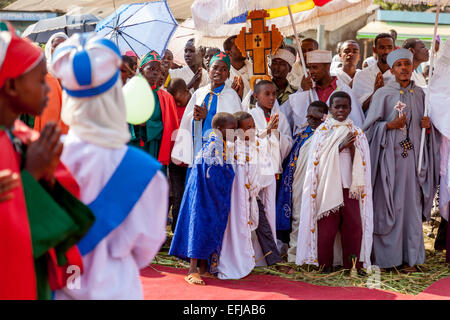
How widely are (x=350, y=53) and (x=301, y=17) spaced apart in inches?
36.8

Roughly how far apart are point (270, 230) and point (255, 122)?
4.07 ft

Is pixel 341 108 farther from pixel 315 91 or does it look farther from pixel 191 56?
pixel 191 56

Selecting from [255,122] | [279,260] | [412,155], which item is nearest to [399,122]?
[412,155]

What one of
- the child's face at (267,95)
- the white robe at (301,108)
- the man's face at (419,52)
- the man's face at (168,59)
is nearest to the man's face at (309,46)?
the white robe at (301,108)

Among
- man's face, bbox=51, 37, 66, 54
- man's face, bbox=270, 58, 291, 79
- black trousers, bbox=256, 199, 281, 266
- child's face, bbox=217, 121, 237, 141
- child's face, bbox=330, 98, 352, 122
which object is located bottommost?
black trousers, bbox=256, 199, 281, 266

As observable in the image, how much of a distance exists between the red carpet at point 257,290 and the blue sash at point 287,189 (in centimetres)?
96

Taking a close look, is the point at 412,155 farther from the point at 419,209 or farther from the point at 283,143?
the point at 283,143

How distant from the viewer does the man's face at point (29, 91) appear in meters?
2.38

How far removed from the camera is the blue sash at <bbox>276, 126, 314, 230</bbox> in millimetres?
6996

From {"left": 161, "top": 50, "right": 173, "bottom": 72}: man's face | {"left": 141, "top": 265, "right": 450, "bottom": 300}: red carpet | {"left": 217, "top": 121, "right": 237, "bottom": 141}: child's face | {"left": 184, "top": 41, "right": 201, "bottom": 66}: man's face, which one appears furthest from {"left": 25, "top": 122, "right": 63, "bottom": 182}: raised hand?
{"left": 161, "top": 50, "right": 173, "bottom": 72}: man's face

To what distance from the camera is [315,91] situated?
7.23 metres

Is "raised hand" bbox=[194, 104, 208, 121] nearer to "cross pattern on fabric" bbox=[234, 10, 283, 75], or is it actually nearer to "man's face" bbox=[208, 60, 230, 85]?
"man's face" bbox=[208, 60, 230, 85]

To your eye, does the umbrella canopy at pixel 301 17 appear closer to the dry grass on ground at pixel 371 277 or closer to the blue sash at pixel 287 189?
the blue sash at pixel 287 189

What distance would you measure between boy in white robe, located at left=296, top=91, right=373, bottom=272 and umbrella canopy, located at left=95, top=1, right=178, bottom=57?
306 centimetres
